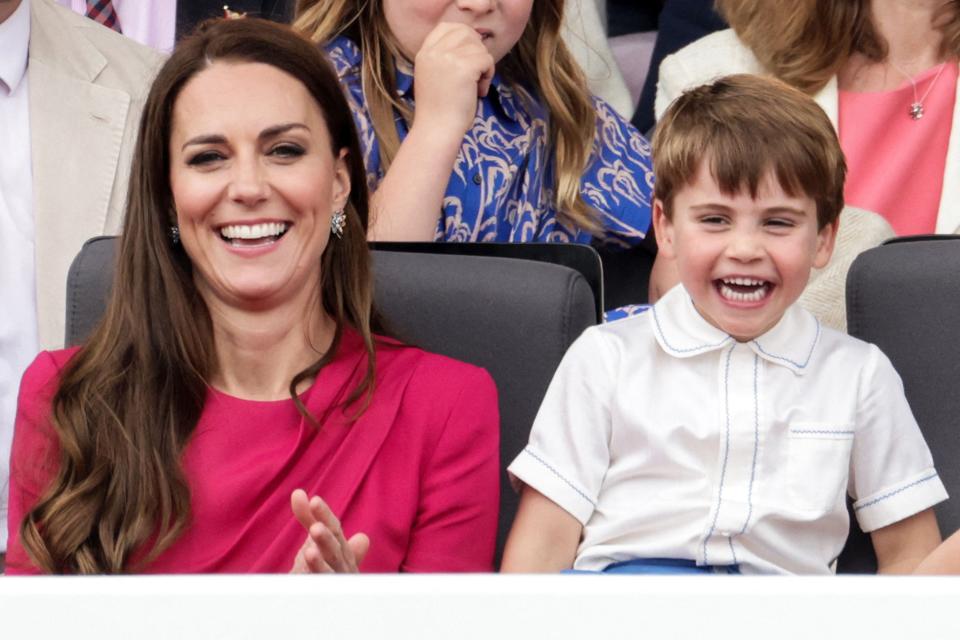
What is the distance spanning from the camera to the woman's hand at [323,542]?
1145 millimetres

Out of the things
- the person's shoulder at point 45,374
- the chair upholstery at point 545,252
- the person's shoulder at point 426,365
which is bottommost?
the person's shoulder at point 45,374

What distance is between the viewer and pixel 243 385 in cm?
153

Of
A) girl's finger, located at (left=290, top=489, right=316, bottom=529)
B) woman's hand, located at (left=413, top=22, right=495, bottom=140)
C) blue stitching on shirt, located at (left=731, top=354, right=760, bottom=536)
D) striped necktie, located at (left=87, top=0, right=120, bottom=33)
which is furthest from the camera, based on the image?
striped necktie, located at (left=87, top=0, right=120, bottom=33)

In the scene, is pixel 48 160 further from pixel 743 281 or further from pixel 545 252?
pixel 743 281

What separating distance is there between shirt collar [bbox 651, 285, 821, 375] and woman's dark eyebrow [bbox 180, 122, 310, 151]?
0.42 metres

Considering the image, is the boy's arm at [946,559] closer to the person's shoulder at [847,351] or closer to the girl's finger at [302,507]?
the person's shoulder at [847,351]

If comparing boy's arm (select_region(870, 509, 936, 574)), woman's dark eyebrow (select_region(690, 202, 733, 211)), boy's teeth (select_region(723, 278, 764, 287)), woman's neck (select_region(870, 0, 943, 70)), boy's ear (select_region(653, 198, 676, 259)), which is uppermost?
woman's neck (select_region(870, 0, 943, 70))

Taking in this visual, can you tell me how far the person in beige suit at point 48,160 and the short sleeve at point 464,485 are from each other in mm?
620

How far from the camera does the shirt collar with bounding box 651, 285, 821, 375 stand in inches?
57.1

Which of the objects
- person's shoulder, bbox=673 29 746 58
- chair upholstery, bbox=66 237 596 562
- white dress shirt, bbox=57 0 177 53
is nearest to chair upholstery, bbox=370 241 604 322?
chair upholstery, bbox=66 237 596 562

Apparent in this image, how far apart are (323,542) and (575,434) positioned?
353 mm

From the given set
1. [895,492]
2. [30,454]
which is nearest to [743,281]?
[895,492]

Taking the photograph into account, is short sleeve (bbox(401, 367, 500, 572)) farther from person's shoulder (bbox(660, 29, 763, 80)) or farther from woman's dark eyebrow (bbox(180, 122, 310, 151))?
person's shoulder (bbox(660, 29, 763, 80))
